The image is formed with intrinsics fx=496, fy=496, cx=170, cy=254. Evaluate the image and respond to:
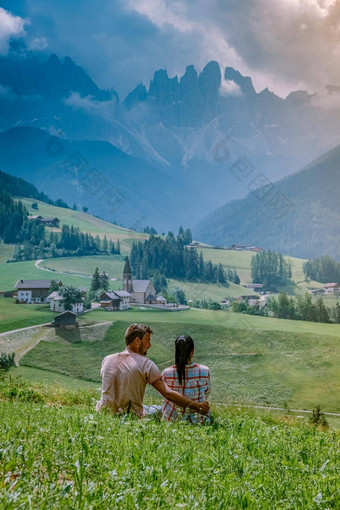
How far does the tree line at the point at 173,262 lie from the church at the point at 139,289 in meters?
0.58

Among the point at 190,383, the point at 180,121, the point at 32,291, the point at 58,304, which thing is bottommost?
the point at 190,383

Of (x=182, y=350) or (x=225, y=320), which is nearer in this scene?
(x=182, y=350)

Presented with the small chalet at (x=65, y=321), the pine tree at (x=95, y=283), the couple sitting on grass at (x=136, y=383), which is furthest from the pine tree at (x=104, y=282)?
the couple sitting on grass at (x=136, y=383)

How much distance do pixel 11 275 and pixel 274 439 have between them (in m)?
15.2

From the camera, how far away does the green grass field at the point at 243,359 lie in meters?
13.8

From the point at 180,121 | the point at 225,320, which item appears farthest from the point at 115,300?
the point at 180,121

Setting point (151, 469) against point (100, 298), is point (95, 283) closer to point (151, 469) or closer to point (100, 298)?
point (100, 298)

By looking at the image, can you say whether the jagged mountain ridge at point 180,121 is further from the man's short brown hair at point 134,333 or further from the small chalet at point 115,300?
the man's short brown hair at point 134,333

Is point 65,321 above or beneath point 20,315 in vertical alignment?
beneath

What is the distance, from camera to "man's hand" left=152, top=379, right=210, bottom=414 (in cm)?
349

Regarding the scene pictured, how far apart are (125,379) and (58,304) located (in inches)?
498

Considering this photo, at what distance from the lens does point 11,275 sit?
1689 centimetres

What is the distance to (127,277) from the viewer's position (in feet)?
60.4

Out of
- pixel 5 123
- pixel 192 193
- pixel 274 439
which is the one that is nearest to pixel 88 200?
pixel 5 123
